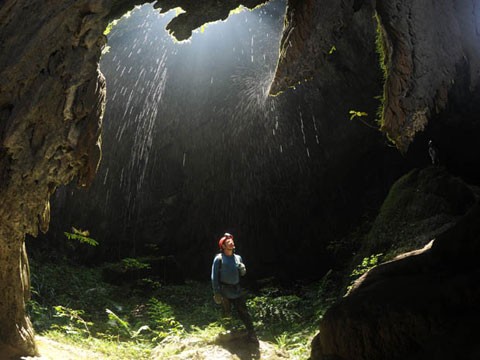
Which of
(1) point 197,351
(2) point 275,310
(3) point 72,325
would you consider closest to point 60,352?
(1) point 197,351

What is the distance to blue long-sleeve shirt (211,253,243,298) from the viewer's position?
7.26 metres

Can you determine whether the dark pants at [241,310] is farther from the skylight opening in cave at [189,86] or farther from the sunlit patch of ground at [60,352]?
the skylight opening in cave at [189,86]

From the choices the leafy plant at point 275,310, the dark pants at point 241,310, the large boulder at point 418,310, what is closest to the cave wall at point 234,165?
the leafy plant at point 275,310

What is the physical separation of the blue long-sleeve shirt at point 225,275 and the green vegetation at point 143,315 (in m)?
0.81

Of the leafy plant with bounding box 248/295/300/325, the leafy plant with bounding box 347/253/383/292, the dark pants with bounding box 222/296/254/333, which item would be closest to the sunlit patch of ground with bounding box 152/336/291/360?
the dark pants with bounding box 222/296/254/333

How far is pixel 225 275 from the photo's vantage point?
7.26 m

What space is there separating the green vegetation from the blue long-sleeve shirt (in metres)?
0.81

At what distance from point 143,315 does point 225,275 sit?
16.5 ft

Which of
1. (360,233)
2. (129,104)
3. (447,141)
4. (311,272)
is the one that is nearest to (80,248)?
(129,104)

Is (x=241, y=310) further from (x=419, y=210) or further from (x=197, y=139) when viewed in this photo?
(x=197, y=139)

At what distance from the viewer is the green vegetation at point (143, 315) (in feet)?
25.0

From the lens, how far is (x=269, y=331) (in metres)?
9.12

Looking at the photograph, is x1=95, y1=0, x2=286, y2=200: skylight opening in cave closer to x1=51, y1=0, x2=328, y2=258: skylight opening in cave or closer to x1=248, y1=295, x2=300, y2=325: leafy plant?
x1=51, y1=0, x2=328, y2=258: skylight opening in cave

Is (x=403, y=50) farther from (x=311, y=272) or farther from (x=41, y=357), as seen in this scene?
(x=311, y=272)
